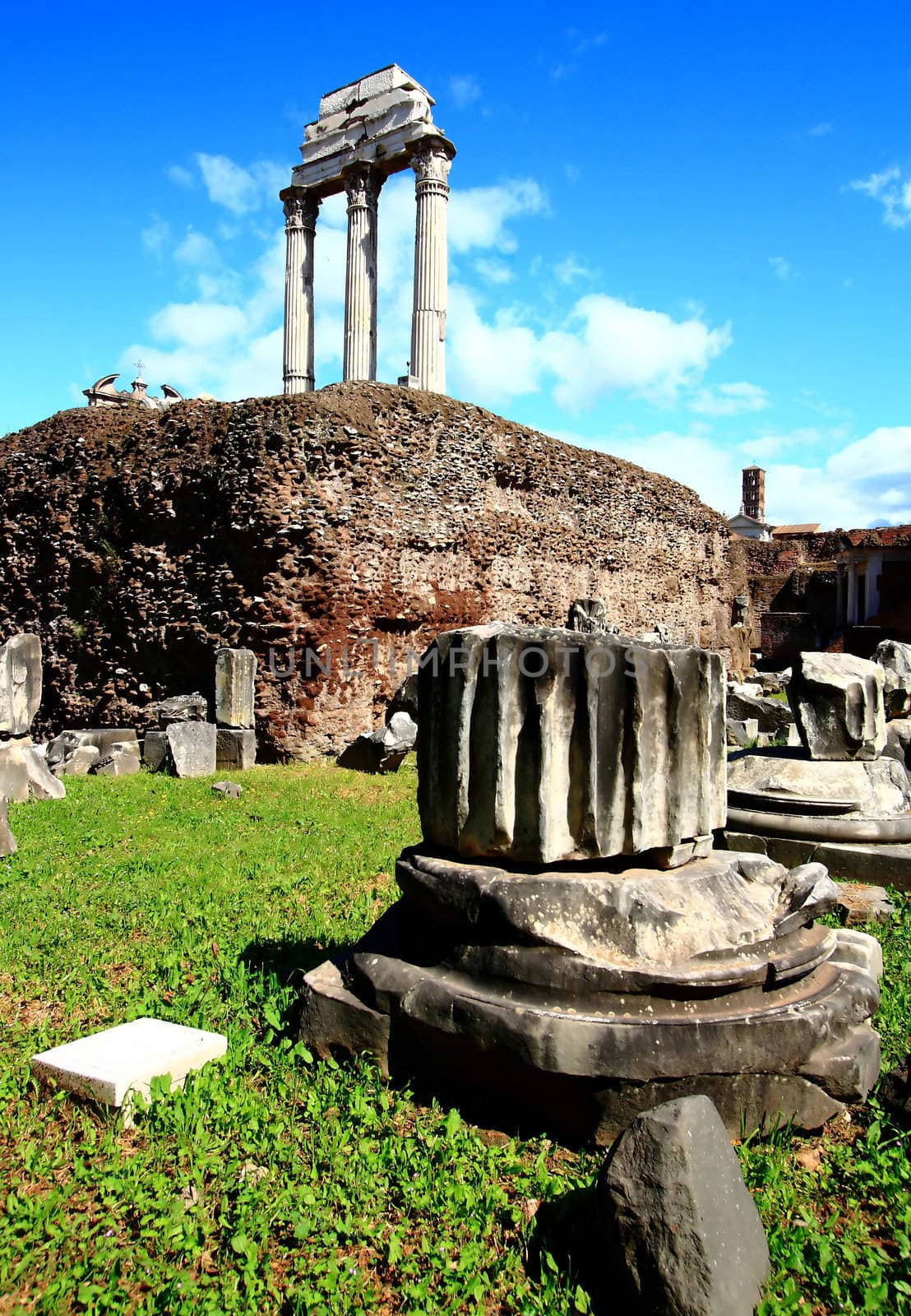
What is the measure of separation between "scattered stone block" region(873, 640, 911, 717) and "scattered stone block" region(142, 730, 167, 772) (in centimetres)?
795

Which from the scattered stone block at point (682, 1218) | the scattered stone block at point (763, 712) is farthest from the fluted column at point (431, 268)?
the scattered stone block at point (682, 1218)

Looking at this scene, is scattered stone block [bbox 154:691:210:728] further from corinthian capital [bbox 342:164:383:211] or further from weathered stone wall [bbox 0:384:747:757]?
corinthian capital [bbox 342:164:383:211]

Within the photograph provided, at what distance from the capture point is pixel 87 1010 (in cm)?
353

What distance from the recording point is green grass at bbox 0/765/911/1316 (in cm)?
203

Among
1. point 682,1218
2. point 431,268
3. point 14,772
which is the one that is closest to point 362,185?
point 431,268

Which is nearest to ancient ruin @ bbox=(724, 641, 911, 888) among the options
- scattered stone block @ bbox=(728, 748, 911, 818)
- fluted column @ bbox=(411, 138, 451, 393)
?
scattered stone block @ bbox=(728, 748, 911, 818)

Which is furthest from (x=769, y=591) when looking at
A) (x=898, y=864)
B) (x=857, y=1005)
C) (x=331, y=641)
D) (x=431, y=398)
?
(x=857, y=1005)

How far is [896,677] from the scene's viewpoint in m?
7.34

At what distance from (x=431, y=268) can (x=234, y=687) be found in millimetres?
11675

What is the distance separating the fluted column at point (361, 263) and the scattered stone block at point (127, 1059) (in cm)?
1831

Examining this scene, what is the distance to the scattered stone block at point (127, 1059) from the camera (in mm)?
2725

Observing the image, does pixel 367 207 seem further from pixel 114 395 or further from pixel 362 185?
pixel 114 395

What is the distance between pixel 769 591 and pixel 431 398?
785 inches

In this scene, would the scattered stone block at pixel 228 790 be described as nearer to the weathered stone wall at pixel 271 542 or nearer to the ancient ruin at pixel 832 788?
the weathered stone wall at pixel 271 542
